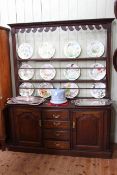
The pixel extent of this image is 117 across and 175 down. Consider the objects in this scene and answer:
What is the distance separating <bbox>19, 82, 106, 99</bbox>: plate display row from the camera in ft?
9.75

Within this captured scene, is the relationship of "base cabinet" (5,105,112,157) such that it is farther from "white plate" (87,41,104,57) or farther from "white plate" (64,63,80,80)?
"white plate" (87,41,104,57)

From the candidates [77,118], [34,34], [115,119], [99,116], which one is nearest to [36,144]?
[77,118]

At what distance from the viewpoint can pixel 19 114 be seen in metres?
2.91

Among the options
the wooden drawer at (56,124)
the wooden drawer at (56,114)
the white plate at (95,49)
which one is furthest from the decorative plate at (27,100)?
the white plate at (95,49)

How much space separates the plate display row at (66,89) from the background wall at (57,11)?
188mm

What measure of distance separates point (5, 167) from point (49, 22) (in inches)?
75.2

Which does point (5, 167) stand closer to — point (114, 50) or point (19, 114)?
point (19, 114)

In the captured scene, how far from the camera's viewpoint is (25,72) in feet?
10.3

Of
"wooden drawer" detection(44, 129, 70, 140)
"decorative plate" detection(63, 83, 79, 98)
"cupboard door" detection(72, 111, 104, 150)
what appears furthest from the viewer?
"decorative plate" detection(63, 83, 79, 98)

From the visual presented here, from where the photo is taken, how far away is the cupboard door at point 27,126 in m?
2.86

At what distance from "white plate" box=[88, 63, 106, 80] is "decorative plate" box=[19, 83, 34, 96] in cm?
89

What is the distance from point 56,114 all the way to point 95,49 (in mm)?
1004

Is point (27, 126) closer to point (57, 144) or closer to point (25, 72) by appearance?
point (57, 144)

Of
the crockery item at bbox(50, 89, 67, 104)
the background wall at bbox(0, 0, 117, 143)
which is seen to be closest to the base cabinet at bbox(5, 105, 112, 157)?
the crockery item at bbox(50, 89, 67, 104)
